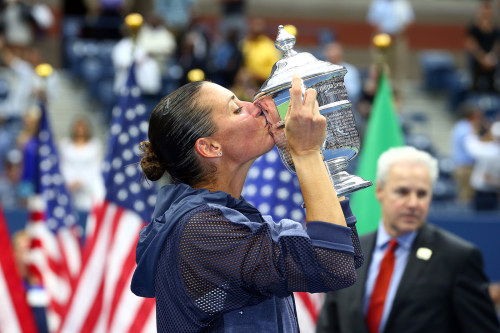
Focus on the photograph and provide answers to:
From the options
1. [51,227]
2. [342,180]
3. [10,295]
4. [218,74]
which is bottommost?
[218,74]

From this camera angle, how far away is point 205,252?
1.93m

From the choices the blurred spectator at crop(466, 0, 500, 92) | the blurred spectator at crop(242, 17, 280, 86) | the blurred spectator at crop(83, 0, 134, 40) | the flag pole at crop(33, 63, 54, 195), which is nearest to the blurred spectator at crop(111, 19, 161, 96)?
the blurred spectator at crop(242, 17, 280, 86)

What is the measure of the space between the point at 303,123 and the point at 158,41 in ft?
33.9

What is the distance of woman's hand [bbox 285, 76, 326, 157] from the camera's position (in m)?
1.93

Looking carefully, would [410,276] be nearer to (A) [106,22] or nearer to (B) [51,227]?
(B) [51,227]

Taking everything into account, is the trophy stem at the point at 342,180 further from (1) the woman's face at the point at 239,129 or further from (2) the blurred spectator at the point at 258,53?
(2) the blurred spectator at the point at 258,53

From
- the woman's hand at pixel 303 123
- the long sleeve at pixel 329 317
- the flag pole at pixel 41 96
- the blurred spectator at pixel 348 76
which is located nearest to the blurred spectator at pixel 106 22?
the blurred spectator at pixel 348 76

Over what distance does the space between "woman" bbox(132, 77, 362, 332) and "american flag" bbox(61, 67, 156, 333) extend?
232cm

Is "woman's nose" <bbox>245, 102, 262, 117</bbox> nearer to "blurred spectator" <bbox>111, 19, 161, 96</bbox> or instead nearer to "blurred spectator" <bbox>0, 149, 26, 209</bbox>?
"blurred spectator" <bbox>0, 149, 26, 209</bbox>

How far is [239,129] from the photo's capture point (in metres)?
2.10

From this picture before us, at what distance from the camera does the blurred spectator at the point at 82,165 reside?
9.54 metres

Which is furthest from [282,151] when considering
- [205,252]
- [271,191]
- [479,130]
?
[479,130]

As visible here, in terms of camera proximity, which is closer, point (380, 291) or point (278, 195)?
point (380, 291)

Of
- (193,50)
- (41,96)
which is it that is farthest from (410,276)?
(193,50)
